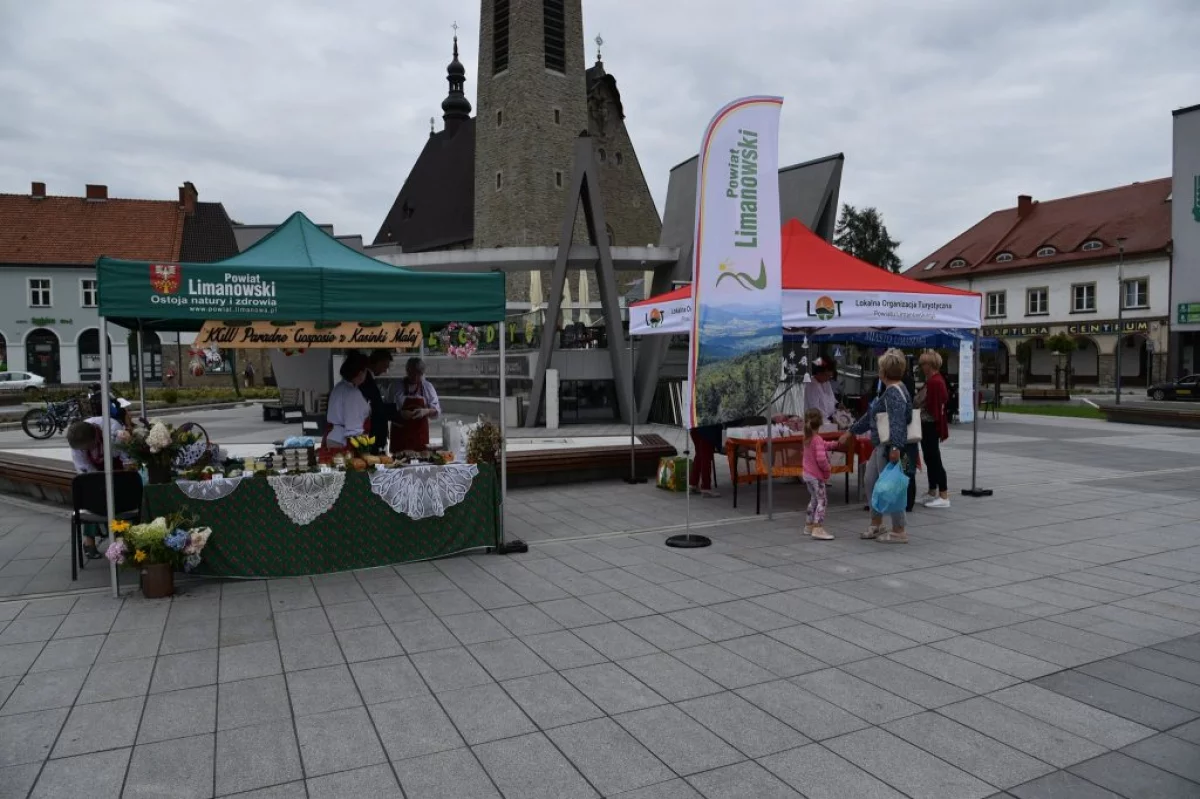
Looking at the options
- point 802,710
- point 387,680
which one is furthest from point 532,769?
point 802,710

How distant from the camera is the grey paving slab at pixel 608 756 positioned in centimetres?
336

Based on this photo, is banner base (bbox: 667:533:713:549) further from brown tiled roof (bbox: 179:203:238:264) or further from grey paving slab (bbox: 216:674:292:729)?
brown tiled roof (bbox: 179:203:238:264)

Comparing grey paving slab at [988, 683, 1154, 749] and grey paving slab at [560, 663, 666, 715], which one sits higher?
grey paving slab at [560, 663, 666, 715]

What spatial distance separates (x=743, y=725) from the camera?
12.6ft

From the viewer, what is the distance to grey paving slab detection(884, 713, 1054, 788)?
3.39m

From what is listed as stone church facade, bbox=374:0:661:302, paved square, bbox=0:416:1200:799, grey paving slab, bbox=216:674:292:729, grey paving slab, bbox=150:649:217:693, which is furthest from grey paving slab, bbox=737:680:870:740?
stone church facade, bbox=374:0:661:302

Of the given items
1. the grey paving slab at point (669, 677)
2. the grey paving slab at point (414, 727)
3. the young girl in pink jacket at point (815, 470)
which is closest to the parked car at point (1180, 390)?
the young girl in pink jacket at point (815, 470)

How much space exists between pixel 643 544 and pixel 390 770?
14.6 feet

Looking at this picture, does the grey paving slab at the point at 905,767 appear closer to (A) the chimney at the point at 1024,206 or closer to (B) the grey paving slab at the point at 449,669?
(B) the grey paving slab at the point at 449,669

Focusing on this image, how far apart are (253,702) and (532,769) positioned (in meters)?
1.65

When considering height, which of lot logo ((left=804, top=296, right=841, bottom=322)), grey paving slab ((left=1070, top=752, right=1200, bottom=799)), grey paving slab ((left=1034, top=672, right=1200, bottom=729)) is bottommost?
grey paving slab ((left=1070, top=752, right=1200, bottom=799))

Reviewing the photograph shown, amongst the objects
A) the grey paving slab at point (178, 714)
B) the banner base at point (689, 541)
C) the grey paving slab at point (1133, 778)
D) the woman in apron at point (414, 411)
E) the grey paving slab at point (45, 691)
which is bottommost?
the grey paving slab at point (1133, 778)

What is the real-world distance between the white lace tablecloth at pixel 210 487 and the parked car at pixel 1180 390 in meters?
41.2

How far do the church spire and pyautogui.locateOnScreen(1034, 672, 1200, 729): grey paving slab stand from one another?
66211 millimetres
